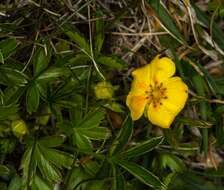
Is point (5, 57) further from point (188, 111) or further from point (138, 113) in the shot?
point (188, 111)

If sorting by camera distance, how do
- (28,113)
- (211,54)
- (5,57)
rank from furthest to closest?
(211,54), (28,113), (5,57)

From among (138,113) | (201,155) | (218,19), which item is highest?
(218,19)

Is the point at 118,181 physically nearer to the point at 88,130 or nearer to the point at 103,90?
the point at 88,130

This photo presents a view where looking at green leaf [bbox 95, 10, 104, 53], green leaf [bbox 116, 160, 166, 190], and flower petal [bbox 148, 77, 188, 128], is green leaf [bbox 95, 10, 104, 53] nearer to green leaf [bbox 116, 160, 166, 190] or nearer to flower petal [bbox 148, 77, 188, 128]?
flower petal [bbox 148, 77, 188, 128]

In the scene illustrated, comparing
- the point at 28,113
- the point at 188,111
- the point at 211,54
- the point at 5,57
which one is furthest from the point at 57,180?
the point at 211,54

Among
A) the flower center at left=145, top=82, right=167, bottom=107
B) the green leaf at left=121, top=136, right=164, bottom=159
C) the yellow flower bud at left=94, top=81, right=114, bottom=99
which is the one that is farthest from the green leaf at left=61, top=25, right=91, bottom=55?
the green leaf at left=121, top=136, right=164, bottom=159

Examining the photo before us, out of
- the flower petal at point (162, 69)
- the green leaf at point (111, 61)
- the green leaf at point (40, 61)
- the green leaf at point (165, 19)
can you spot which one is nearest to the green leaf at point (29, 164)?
the green leaf at point (40, 61)
